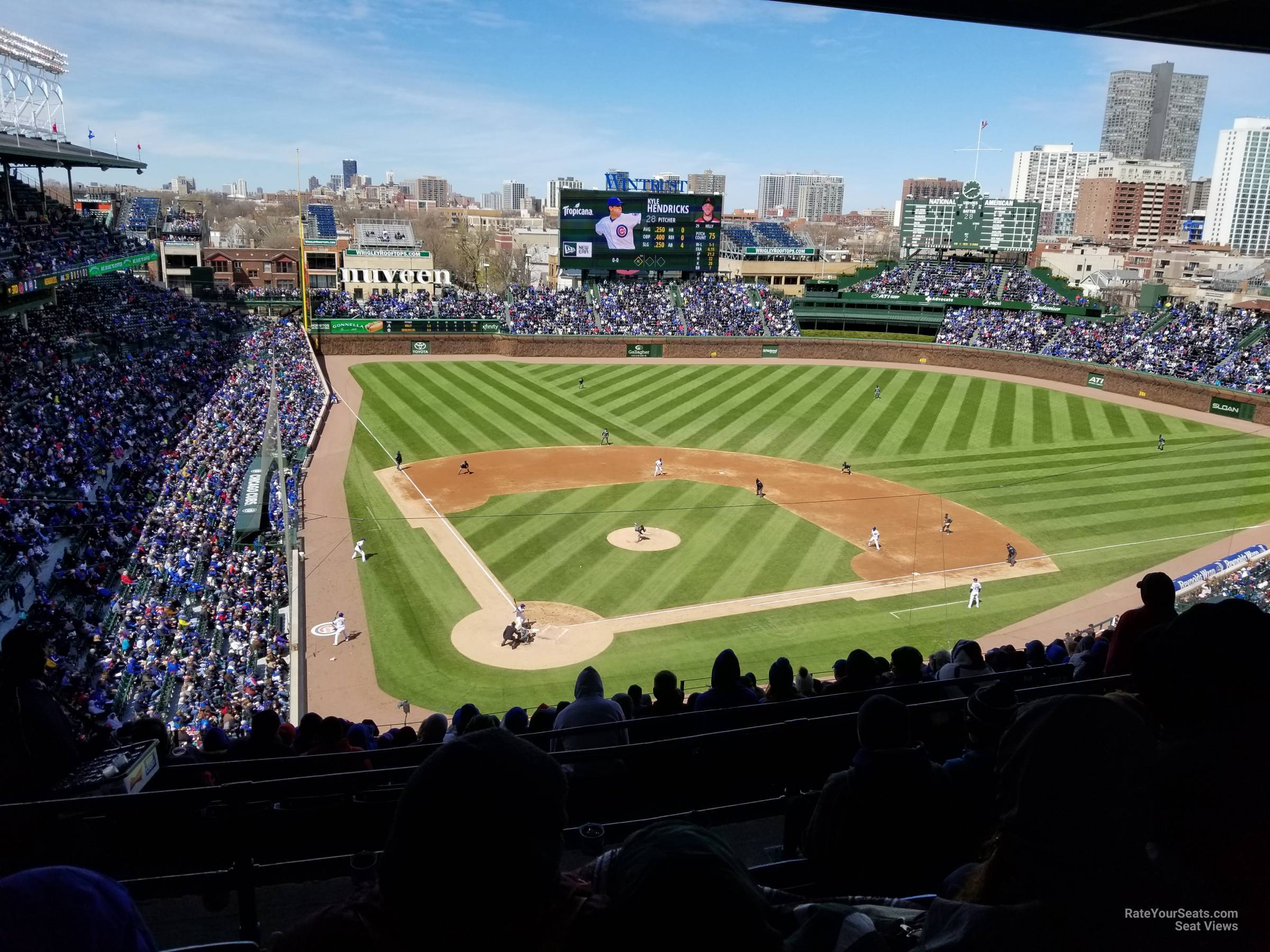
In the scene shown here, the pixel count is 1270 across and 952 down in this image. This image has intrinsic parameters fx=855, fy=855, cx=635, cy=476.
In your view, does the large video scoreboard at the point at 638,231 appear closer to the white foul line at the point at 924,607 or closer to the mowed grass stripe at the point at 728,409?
the mowed grass stripe at the point at 728,409

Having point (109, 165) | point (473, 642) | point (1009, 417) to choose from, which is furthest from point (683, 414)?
point (109, 165)

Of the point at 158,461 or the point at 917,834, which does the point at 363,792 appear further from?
the point at 158,461

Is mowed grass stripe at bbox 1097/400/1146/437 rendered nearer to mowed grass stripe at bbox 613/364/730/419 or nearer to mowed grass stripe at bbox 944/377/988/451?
mowed grass stripe at bbox 944/377/988/451

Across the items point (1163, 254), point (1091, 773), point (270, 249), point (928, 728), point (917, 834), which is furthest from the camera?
point (1163, 254)

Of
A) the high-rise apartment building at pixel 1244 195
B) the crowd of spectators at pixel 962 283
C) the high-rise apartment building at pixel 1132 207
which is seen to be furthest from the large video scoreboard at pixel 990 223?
the high-rise apartment building at pixel 1244 195

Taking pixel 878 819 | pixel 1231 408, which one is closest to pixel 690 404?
pixel 1231 408

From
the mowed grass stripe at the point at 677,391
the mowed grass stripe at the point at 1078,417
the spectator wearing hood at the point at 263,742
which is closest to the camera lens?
the spectator wearing hood at the point at 263,742

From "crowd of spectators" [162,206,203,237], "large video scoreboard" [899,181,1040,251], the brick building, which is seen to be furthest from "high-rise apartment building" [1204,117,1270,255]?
"crowd of spectators" [162,206,203,237]
